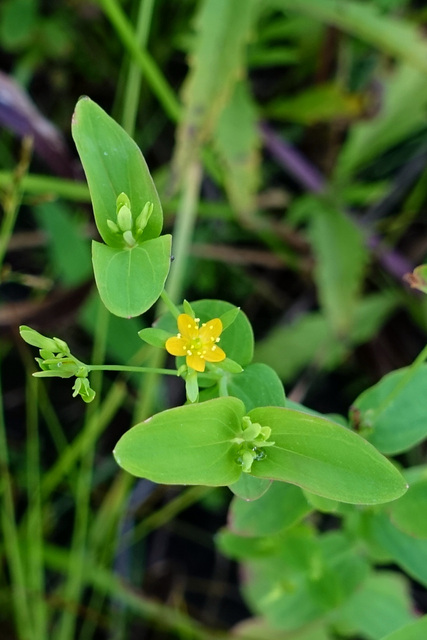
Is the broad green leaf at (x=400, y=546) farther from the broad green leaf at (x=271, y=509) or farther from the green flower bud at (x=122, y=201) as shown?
the green flower bud at (x=122, y=201)

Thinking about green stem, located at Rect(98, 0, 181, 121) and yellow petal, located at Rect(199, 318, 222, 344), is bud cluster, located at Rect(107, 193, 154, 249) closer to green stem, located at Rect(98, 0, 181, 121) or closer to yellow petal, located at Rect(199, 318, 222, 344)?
yellow petal, located at Rect(199, 318, 222, 344)

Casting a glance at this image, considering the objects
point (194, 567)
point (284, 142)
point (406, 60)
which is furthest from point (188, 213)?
point (194, 567)

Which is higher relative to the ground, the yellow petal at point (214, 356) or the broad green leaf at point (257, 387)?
the yellow petal at point (214, 356)

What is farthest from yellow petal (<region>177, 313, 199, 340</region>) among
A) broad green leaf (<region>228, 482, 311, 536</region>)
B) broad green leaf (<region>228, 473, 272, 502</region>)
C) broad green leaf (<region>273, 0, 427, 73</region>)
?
broad green leaf (<region>273, 0, 427, 73</region>)

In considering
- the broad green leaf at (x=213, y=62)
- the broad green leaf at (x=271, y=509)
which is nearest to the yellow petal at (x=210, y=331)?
the broad green leaf at (x=271, y=509)

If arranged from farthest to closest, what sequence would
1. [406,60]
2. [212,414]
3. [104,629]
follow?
[104,629] < [406,60] < [212,414]

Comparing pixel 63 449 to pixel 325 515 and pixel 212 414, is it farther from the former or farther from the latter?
pixel 212 414

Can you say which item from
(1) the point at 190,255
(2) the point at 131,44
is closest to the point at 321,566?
(1) the point at 190,255
